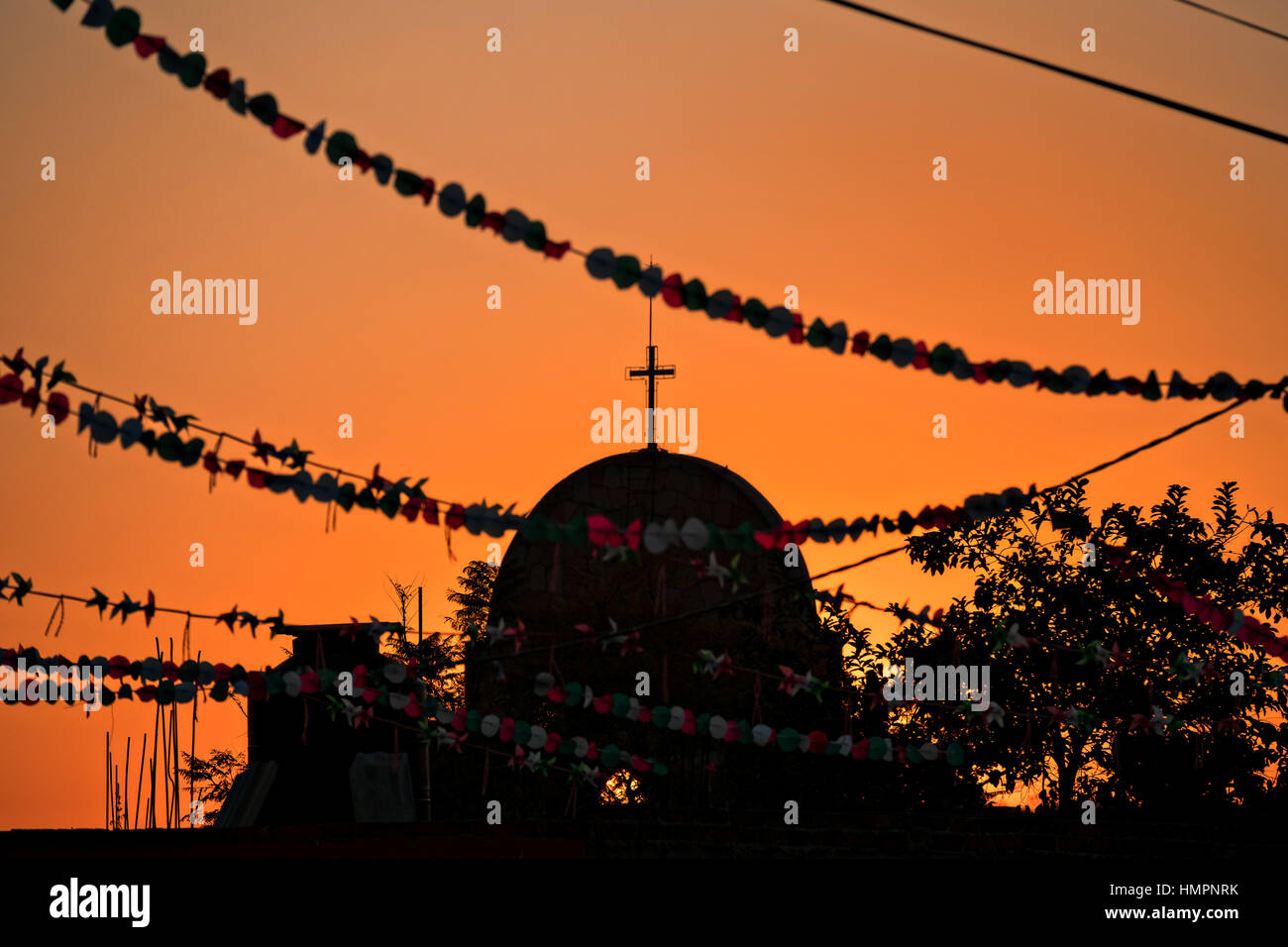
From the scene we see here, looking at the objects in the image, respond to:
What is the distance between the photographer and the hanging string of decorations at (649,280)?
8102 mm

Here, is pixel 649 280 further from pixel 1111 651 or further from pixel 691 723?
pixel 1111 651

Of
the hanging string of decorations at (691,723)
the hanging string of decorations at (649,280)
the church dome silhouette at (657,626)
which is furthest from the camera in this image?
the church dome silhouette at (657,626)

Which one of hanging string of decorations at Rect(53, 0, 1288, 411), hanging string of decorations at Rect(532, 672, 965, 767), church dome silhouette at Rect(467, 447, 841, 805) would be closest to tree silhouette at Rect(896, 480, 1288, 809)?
church dome silhouette at Rect(467, 447, 841, 805)

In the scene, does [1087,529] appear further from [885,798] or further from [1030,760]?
[885,798]

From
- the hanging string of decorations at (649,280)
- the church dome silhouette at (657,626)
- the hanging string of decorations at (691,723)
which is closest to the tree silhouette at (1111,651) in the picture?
the church dome silhouette at (657,626)

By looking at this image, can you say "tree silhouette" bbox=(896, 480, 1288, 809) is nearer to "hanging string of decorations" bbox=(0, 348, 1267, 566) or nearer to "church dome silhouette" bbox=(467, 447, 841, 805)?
"church dome silhouette" bbox=(467, 447, 841, 805)

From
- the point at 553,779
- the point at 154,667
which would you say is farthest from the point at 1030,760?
the point at 154,667

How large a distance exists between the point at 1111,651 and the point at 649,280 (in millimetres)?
15163

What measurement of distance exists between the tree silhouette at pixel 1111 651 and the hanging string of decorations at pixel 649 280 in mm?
12507

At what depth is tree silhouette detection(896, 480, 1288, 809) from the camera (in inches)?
866

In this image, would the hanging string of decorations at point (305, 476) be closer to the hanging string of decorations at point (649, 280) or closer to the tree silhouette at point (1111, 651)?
the hanging string of decorations at point (649, 280)

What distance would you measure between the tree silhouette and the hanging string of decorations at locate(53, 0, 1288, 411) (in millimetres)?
12507

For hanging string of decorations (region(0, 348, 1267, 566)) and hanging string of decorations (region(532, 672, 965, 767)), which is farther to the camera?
hanging string of decorations (region(532, 672, 965, 767))
